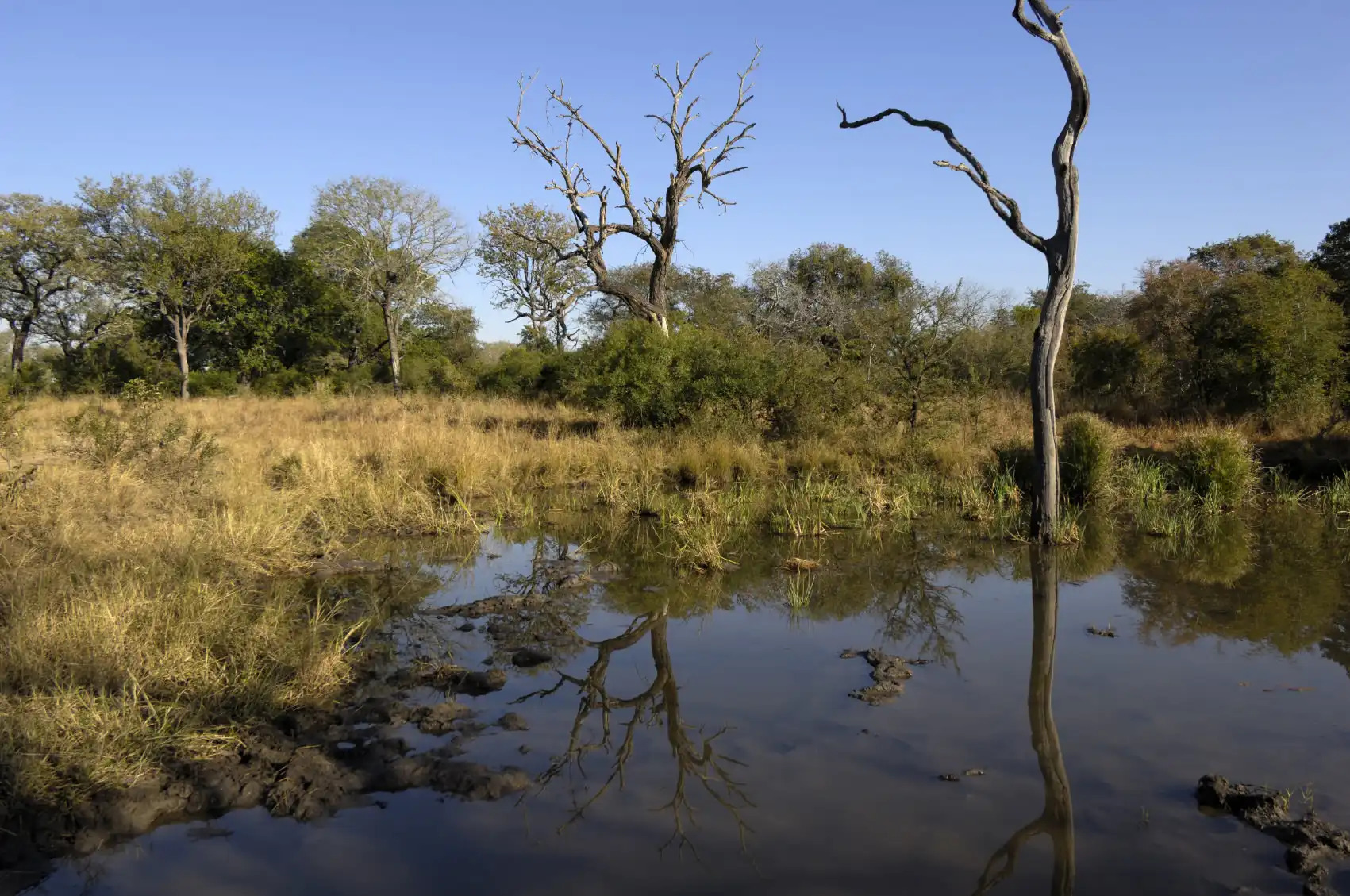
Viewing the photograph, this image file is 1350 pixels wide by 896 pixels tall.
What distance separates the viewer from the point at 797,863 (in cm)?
387

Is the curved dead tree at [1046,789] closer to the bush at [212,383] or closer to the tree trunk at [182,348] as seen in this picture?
the tree trunk at [182,348]

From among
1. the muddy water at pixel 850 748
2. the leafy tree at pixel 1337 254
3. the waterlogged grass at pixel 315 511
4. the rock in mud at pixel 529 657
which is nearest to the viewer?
the muddy water at pixel 850 748

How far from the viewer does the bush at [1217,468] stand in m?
12.6

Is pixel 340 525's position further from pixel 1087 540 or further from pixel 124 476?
pixel 1087 540

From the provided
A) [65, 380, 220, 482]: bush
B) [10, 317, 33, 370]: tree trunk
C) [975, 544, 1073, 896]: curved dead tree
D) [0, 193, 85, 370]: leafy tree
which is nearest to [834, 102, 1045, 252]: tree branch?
[975, 544, 1073, 896]: curved dead tree

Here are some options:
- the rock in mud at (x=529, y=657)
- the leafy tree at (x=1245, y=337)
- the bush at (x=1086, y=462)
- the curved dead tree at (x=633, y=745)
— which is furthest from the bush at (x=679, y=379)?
the curved dead tree at (x=633, y=745)

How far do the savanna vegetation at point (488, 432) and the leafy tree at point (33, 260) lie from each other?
0.13m

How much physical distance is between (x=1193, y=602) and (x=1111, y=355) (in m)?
16.0

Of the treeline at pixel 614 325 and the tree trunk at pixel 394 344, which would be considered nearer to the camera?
the treeline at pixel 614 325

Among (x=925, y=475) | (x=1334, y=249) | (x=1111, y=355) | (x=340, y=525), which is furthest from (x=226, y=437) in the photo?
(x=1334, y=249)

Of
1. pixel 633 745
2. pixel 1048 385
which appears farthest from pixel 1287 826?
pixel 1048 385

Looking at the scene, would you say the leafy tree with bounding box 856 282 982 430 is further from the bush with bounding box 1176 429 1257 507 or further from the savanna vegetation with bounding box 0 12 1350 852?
the bush with bounding box 1176 429 1257 507

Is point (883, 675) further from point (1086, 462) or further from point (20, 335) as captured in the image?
point (20, 335)

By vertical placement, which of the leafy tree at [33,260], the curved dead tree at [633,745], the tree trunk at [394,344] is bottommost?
the curved dead tree at [633,745]
